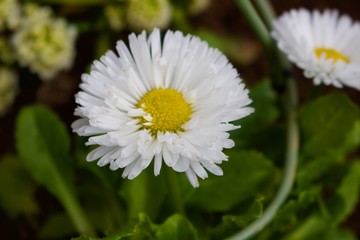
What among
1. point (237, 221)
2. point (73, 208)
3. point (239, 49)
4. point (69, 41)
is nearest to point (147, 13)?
point (69, 41)

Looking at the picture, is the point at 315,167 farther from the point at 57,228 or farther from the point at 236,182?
the point at 57,228

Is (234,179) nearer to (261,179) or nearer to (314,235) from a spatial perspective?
(261,179)

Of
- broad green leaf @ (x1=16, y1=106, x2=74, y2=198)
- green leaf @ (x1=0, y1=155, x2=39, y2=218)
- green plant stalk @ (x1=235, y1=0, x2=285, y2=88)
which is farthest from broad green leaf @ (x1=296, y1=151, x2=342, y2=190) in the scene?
green leaf @ (x1=0, y1=155, x2=39, y2=218)

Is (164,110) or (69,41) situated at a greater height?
(69,41)

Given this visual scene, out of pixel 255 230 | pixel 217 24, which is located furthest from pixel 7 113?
pixel 255 230

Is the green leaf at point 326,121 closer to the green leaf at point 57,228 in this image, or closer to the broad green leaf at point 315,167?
the broad green leaf at point 315,167

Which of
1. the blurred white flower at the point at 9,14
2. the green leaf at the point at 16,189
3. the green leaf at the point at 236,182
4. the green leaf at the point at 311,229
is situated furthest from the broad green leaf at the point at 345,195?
the blurred white flower at the point at 9,14

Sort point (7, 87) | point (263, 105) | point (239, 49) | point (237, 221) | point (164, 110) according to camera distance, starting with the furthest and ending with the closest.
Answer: point (239, 49), point (7, 87), point (263, 105), point (237, 221), point (164, 110)
